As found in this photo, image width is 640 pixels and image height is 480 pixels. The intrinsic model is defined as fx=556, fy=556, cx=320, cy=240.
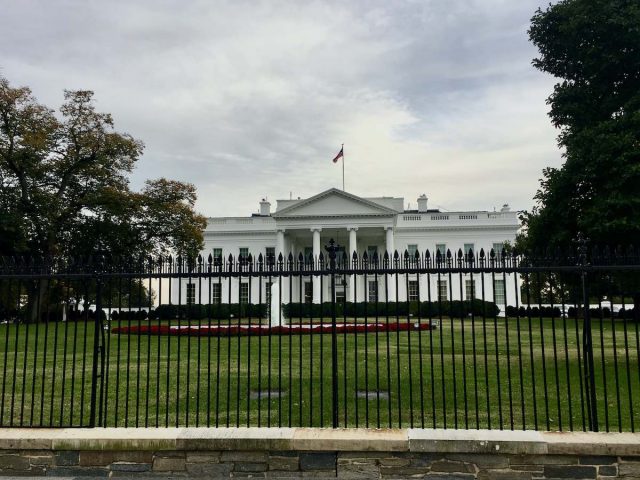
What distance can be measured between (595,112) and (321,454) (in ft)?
61.9

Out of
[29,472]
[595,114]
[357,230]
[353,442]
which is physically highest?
[595,114]

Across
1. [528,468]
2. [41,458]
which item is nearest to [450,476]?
[528,468]

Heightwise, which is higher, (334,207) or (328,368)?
(334,207)

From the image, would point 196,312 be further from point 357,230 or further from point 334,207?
point 357,230

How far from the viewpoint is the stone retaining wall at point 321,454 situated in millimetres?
4660

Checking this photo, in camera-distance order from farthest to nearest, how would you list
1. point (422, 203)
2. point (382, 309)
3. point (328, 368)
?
1. point (422, 203)
2. point (382, 309)
3. point (328, 368)

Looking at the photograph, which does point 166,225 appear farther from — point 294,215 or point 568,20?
point 568,20

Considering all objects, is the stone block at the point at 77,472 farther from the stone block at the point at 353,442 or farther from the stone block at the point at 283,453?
the stone block at the point at 353,442

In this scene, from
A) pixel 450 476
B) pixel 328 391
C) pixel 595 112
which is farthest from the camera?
pixel 595 112

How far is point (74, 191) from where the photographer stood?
98.4 ft

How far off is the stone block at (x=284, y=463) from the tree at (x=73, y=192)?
2390 centimetres

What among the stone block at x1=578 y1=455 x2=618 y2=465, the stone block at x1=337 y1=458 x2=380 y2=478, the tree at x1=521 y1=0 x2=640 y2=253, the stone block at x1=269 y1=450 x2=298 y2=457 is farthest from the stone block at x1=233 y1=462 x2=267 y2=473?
the tree at x1=521 y1=0 x2=640 y2=253

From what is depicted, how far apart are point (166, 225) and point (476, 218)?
30188 mm

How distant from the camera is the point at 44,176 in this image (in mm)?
28656
